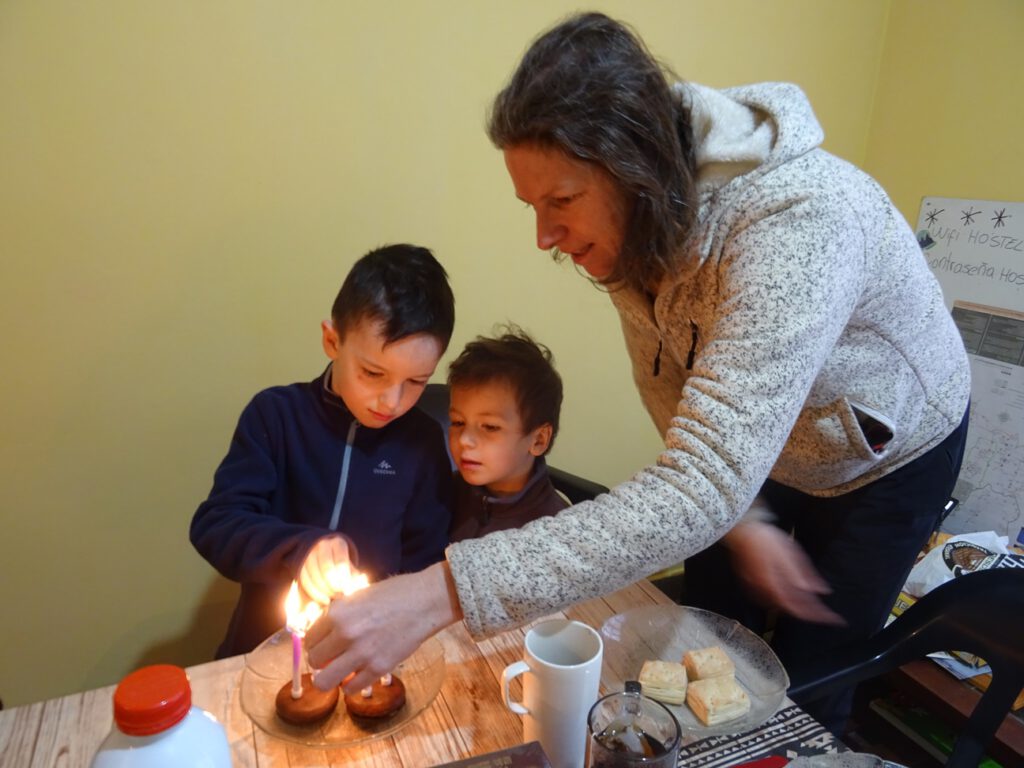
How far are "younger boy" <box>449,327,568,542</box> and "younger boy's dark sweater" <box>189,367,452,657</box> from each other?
2.8 inches

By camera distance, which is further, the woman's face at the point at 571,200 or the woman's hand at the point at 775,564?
the woman's hand at the point at 775,564

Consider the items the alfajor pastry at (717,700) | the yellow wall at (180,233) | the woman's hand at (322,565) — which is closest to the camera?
the alfajor pastry at (717,700)

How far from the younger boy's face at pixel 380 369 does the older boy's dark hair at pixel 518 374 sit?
0.43 feet

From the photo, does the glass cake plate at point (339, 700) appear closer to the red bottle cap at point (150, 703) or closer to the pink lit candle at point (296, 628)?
the pink lit candle at point (296, 628)

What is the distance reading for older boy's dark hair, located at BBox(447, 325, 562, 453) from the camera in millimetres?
1340

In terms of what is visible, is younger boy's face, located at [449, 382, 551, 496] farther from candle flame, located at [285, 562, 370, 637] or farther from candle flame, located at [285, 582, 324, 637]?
candle flame, located at [285, 582, 324, 637]

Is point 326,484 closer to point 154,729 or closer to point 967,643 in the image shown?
point 154,729

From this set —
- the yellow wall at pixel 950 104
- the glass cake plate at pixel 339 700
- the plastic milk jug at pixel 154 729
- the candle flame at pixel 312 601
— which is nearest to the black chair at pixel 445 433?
the candle flame at pixel 312 601

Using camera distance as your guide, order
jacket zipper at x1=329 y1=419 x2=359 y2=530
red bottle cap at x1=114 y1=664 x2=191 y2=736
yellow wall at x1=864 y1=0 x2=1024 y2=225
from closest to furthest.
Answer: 1. red bottle cap at x1=114 y1=664 x2=191 y2=736
2. jacket zipper at x1=329 y1=419 x2=359 y2=530
3. yellow wall at x1=864 y1=0 x2=1024 y2=225

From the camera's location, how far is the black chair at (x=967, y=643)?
3.33 feet

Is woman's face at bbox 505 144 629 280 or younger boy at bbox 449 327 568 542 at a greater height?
woman's face at bbox 505 144 629 280

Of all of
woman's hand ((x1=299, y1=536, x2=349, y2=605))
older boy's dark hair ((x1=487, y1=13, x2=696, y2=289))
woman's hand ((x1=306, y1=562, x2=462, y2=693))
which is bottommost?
woman's hand ((x1=299, y1=536, x2=349, y2=605))

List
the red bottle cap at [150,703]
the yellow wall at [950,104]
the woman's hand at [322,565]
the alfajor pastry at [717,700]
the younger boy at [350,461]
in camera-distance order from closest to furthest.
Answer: the red bottle cap at [150,703], the alfajor pastry at [717,700], the woman's hand at [322,565], the younger boy at [350,461], the yellow wall at [950,104]

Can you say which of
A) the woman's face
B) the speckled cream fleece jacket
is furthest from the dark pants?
the woman's face
